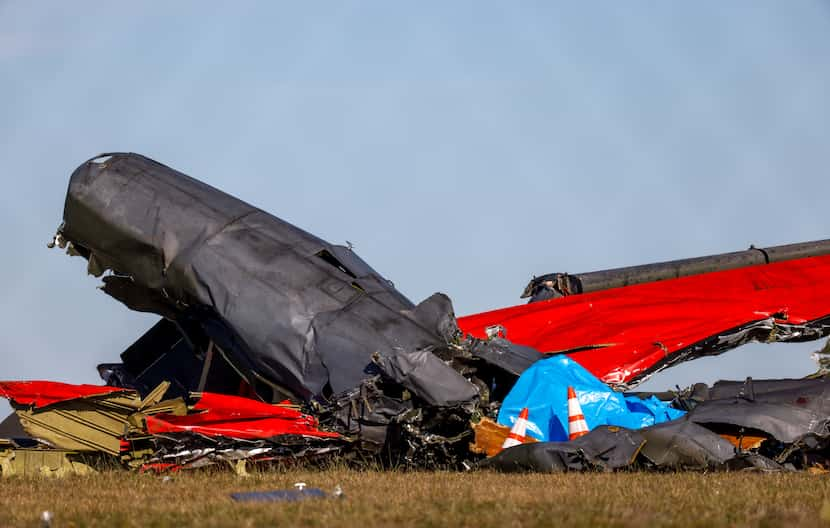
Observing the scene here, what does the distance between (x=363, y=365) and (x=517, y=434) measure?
6.95 ft

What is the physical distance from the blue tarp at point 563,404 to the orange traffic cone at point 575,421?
1.06 feet

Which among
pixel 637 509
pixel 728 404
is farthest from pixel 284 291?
pixel 637 509

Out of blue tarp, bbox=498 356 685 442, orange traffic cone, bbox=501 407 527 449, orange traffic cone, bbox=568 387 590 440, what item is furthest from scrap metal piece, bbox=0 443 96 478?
orange traffic cone, bbox=568 387 590 440

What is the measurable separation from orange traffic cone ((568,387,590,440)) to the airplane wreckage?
0.10 m

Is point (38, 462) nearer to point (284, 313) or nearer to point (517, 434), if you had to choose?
point (284, 313)

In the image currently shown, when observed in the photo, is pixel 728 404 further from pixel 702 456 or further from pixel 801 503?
pixel 801 503

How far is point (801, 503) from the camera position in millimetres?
9133

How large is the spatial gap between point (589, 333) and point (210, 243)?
519 centimetres

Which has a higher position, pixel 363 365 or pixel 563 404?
pixel 363 365

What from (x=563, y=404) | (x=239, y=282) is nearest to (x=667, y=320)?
(x=563, y=404)

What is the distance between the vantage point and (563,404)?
44.2 ft

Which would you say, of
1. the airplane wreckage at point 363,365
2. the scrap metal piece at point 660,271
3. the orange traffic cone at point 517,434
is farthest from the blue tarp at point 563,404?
the scrap metal piece at point 660,271

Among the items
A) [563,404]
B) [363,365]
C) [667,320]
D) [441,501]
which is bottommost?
[441,501]

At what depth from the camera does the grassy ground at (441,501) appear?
321 inches
